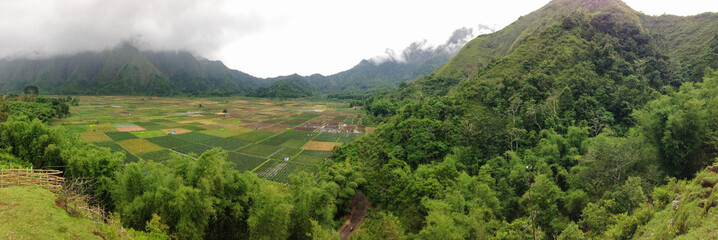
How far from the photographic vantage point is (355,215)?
4312 centimetres

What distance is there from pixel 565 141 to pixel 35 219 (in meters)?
60.3

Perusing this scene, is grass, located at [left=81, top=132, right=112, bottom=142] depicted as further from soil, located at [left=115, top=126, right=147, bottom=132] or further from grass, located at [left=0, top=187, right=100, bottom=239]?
grass, located at [left=0, top=187, right=100, bottom=239]

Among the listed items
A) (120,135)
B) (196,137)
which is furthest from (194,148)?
(120,135)

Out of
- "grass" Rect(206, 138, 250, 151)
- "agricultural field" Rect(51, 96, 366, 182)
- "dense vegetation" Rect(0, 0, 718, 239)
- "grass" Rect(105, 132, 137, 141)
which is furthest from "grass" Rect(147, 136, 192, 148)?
"dense vegetation" Rect(0, 0, 718, 239)

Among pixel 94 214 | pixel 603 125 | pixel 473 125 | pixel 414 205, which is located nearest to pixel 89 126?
pixel 94 214

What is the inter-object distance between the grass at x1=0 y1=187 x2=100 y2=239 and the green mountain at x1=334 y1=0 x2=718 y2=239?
87.1 feet

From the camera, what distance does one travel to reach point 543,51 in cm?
7275

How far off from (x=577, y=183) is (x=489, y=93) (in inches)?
1309

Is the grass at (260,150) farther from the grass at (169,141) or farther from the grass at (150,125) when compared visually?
the grass at (150,125)

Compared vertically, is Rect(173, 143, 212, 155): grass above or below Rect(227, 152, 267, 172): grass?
above

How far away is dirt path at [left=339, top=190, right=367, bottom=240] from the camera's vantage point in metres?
38.6

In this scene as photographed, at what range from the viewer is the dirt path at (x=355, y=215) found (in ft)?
127

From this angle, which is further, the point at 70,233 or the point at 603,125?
the point at 603,125

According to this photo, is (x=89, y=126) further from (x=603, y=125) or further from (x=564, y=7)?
(x=564, y=7)
